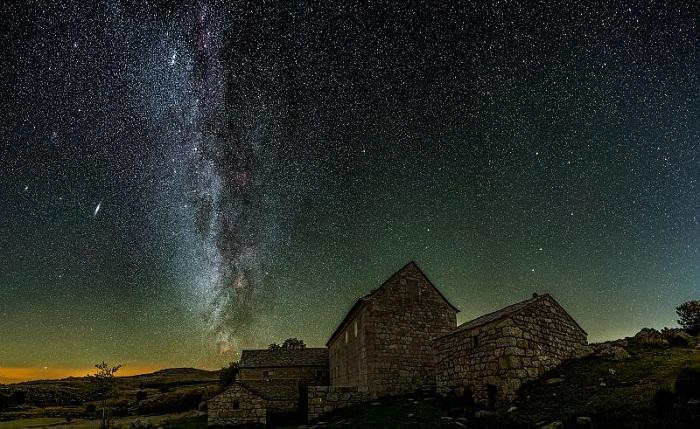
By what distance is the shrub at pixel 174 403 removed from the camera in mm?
43250

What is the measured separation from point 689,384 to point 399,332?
1809 centimetres

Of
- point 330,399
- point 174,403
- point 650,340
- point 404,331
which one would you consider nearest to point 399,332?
point 404,331

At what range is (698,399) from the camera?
28.2 feet

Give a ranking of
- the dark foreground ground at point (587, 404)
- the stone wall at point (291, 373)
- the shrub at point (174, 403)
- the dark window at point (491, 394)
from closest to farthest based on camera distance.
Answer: the dark foreground ground at point (587, 404) → the dark window at point (491, 394) → the stone wall at point (291, 373) → the shrub at point (174, 403)

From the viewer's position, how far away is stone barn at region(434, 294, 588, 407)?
1408 cm

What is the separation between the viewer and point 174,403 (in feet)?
146

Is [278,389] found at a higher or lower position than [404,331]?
lower

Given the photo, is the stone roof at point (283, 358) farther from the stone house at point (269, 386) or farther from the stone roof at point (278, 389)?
the stone roof at point (278, 389)

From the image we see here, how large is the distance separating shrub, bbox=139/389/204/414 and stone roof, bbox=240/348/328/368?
6038mm

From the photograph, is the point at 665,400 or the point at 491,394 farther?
the point at 491,394

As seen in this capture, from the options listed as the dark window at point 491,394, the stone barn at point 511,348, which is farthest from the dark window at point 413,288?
the dark window at point 491,394

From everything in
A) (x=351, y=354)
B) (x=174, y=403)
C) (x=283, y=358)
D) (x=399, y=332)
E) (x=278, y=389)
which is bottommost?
(x=174, y=403)

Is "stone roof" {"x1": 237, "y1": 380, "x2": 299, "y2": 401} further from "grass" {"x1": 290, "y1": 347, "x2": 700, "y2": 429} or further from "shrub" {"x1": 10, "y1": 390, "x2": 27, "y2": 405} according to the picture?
"shrub" {"x1": 10, "y1": 390, "x2": 27, "y2": 405}

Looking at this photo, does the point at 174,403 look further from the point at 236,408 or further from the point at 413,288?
the point at 413,288
